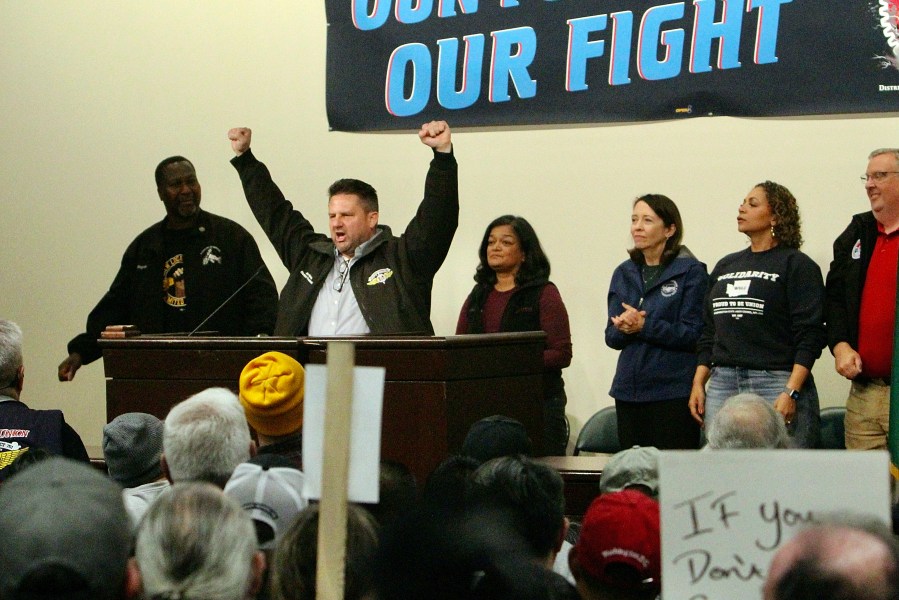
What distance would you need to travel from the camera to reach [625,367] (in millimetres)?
4469

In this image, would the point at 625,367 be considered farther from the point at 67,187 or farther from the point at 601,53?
the point at 67,187

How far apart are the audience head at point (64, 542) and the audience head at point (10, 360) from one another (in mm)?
2011

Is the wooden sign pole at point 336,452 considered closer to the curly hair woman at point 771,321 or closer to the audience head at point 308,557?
the audience head at point 308,557

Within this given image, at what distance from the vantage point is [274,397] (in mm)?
2744

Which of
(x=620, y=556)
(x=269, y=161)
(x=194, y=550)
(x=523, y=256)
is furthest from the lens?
(x=269, y=161)

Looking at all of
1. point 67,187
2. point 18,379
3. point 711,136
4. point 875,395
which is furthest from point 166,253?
point 875,395

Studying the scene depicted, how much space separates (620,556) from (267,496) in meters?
0.66

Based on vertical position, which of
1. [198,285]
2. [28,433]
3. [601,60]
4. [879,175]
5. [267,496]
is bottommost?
[28,433]

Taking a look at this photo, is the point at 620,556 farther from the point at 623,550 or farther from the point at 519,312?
the point at 519,312

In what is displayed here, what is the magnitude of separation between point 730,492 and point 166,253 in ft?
13.8

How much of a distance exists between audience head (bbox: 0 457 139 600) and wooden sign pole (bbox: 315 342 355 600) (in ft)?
0.78

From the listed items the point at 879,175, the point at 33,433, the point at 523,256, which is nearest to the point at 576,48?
the point at 523,256

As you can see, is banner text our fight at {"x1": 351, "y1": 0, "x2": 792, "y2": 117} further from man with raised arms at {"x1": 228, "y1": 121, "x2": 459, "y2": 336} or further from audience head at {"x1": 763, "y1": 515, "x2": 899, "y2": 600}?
audience head at {"x1": 763, "y1": 515, "x2": 899, "y2": 600}

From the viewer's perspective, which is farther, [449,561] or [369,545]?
[369,545]
